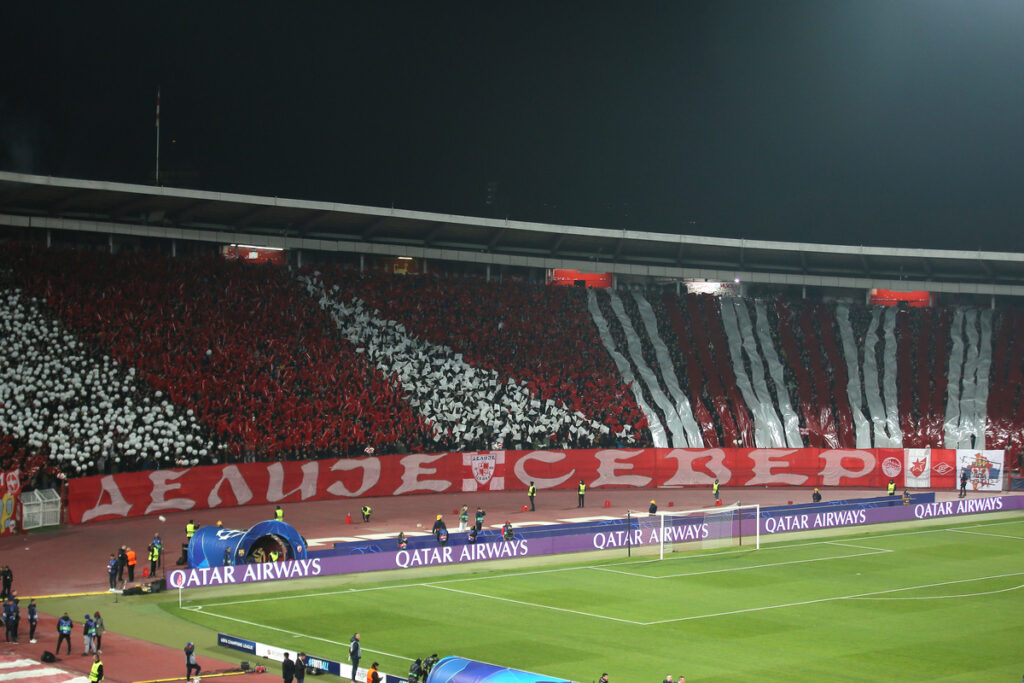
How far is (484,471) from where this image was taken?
192ft

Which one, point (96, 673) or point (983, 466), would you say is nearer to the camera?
point (96, 673)

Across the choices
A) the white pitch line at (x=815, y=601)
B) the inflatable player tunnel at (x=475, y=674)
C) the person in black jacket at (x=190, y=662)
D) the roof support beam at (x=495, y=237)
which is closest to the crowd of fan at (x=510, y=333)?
the roof support beam at (x=495, y=237)

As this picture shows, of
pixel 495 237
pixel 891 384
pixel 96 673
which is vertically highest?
pixel 495 237

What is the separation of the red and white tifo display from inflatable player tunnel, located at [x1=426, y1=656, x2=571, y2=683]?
29.1 metres

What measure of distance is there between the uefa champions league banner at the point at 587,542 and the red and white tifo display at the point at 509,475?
6225 millimetres

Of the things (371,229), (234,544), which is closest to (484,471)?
(371,229)

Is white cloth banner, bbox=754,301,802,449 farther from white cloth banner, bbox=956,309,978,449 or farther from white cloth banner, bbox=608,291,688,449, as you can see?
white cloth banner, bbox=956,309,978,449

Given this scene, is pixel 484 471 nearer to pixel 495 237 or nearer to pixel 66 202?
pixel 495 237

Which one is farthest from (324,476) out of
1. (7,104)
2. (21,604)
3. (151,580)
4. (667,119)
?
(667,119)

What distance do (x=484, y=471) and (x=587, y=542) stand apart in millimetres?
14098

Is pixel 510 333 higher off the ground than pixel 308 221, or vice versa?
pixel 308 221

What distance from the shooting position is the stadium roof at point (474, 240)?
192 feet

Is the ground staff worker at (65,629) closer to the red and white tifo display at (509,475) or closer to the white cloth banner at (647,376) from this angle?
the red and white tifo display at (509,475)

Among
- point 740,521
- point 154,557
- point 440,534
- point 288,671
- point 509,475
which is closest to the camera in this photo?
point 288,671
